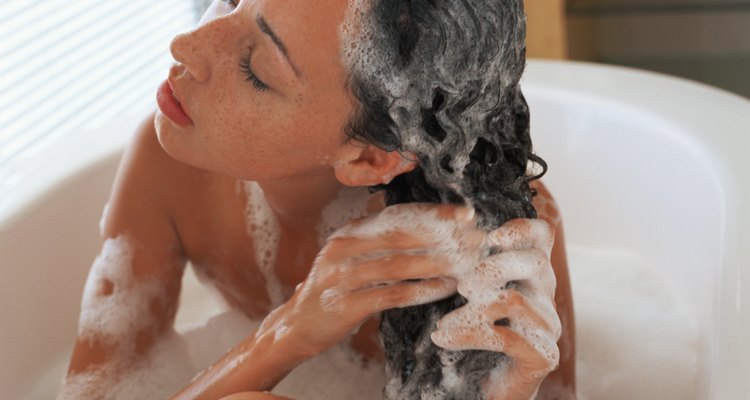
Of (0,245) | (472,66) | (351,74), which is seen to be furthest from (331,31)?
(0,245)

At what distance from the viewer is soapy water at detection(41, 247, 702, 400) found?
1.47m

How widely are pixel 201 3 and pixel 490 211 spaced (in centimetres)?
205

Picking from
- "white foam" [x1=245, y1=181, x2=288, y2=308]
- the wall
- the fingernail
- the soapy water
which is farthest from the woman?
the wall

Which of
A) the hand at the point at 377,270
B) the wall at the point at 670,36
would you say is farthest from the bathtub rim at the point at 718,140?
the wall at the point at 670,36

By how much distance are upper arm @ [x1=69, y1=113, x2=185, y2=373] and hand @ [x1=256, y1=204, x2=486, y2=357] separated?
1.04ft

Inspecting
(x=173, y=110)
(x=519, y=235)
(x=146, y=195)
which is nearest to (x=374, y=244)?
(x=519, y=235)

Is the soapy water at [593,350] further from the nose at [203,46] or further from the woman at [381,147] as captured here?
the nose at [203,46]

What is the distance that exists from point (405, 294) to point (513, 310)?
5.1 inches

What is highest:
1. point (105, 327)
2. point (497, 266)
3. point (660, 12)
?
point (497, 266)

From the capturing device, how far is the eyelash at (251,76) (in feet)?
3.50

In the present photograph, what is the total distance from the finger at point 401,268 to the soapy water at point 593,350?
1.26ft

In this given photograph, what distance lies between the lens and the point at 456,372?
3.73ft

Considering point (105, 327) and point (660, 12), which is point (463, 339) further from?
point (660, 12)

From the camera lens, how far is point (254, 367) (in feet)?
3.96
